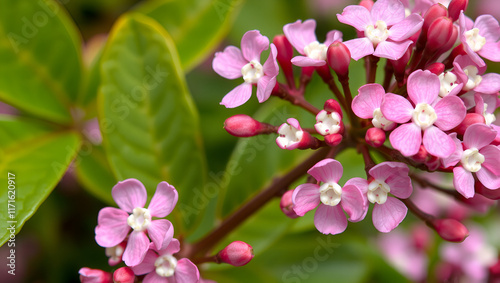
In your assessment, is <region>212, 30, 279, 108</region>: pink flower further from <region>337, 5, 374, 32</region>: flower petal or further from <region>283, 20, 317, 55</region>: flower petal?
<region>337, 5, 374, 32</region>: flower petal

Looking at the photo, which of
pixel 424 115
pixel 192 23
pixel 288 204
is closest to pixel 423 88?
pixel 424 115

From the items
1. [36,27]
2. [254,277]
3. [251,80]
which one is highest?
[36,27]

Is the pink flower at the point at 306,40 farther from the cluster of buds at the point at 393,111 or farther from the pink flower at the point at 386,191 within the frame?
the pink flower at the point at 386,191

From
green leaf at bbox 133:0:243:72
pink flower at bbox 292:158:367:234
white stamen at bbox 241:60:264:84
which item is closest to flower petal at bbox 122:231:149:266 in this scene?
pink flower at bbox 292:158:367:234

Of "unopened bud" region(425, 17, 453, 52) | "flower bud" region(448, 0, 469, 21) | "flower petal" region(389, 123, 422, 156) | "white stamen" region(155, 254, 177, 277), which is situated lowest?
"white stamen" region(155, 254, 177, 277)

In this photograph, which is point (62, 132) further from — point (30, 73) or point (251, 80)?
point (251, 80)

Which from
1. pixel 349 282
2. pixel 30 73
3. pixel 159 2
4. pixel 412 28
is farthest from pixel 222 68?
pixel 349 282
